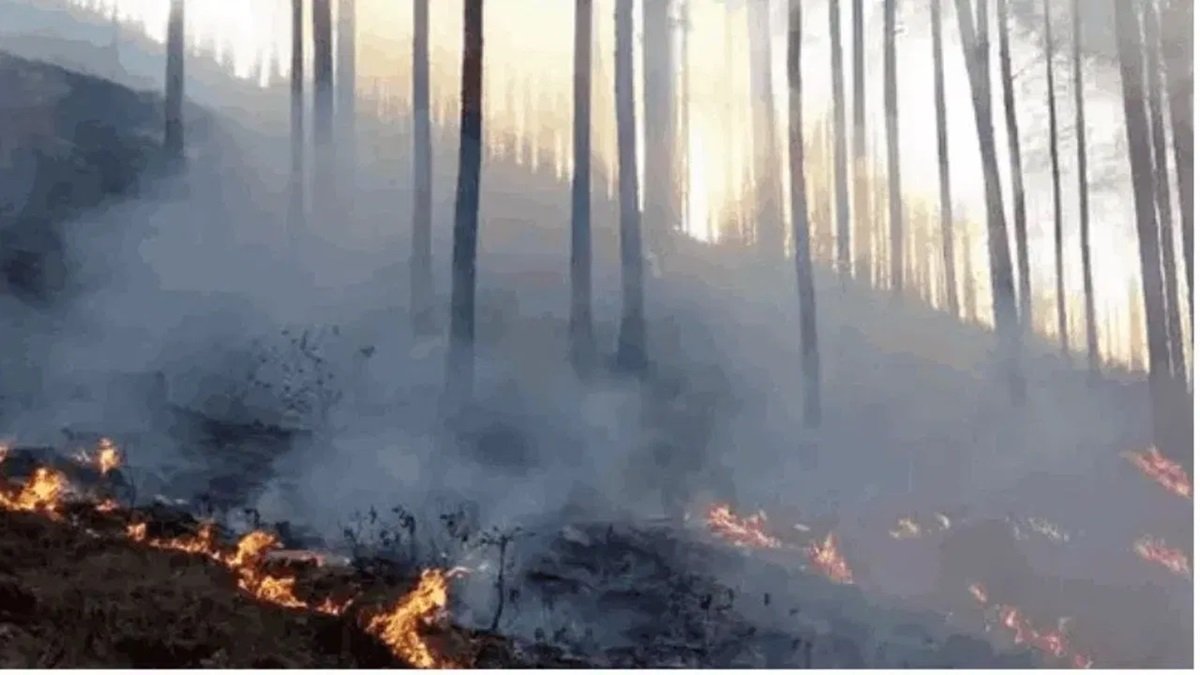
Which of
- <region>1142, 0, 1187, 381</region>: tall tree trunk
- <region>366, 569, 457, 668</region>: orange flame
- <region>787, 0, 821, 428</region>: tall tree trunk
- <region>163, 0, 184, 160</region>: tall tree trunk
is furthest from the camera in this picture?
<region>1142, 0, 1187, 381</region>: tall tree trunk

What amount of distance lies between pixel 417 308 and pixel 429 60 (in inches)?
35.7

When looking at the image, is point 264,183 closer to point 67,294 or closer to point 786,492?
point 67,294

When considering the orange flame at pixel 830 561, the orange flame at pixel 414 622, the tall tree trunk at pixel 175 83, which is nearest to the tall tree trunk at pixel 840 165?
the orange flame at pixel 830 561

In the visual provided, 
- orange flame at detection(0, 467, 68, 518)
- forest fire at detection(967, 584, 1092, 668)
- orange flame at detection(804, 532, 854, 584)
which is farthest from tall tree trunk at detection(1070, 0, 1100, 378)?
orange flame at detection(0, 467, 68, 518)

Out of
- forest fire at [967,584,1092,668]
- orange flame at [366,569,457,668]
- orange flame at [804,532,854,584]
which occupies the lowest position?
forest fire at [967,584,1092,668]

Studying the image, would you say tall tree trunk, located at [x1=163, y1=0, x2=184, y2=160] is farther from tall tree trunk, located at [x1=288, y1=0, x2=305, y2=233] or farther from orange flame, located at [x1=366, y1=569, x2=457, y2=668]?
orange flame, located at [x1=366, y1=569, x2=457, y2=668]

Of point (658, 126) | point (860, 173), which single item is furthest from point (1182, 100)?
point (658, 126)

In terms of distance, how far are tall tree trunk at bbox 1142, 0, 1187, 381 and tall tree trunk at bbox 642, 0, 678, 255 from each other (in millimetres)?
1819

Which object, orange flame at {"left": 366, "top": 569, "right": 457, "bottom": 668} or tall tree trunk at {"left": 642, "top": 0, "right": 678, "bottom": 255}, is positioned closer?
orange flame at {"left": 366, "top": 569, "right": 457, "bottom": 668}

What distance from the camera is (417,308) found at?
4086 millimetres

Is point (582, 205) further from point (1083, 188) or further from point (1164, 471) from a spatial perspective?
point (1164, 471)

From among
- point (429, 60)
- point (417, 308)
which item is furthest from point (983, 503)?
point (429, 60)

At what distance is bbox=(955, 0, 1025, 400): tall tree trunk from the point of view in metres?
4.71

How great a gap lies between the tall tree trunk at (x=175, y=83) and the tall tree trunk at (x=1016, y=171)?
3.02 m
